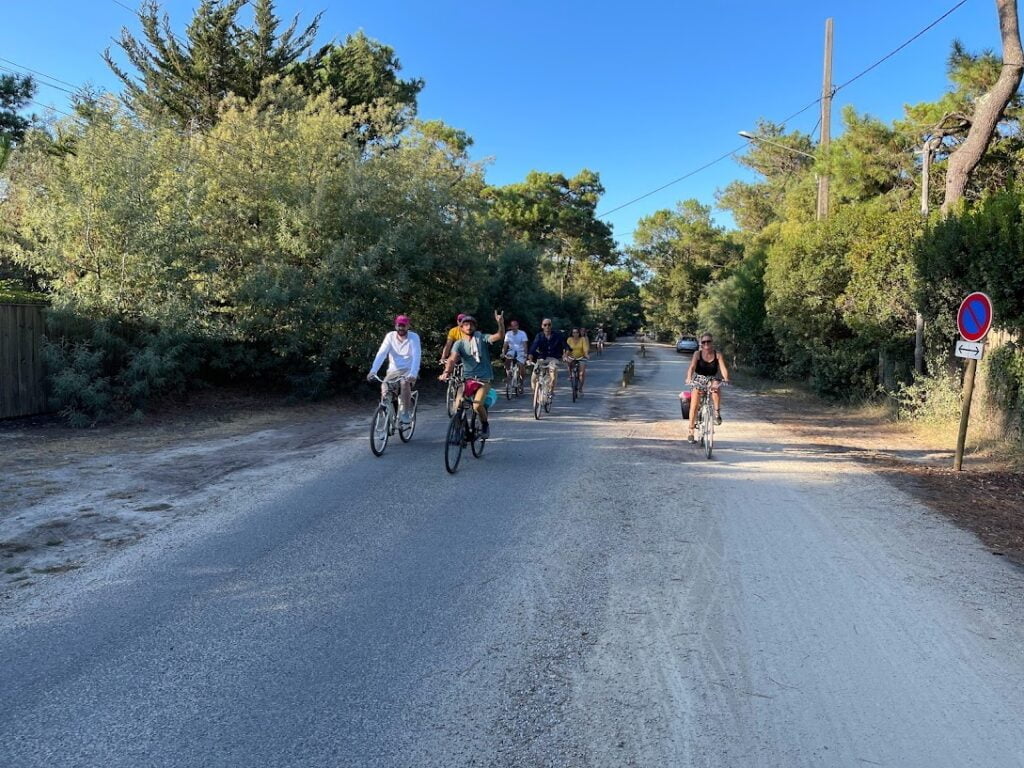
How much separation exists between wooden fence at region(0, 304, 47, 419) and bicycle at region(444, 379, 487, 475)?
767 cm

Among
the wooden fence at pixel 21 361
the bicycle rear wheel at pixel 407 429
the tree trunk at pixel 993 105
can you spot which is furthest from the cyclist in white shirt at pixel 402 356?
the tree trunk at pixel 993 105

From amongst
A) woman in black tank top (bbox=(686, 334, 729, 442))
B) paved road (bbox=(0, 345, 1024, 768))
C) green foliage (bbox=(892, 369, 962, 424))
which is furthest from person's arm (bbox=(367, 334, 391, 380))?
green foliage (bbox=(892, 369, 962, 424))

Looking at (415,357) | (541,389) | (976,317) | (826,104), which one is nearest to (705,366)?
(976,317)

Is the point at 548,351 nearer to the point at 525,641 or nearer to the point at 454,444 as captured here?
the point at 454,444

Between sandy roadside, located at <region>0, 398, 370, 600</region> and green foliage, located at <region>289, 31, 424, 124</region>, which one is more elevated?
green foliage, located at <region>289, 31, 424, 124</region>

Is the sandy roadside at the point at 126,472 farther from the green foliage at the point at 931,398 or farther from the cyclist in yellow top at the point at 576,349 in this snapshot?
the green foliage at the point at 931,398

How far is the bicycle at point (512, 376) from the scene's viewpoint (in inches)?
647

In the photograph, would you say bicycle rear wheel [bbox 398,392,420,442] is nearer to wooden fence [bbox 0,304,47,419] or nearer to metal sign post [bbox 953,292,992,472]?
wooden fence [bbox 0,304,47,419]

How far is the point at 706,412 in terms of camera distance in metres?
9.78

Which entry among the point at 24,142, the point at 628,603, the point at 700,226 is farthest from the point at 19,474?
the point at 700,226

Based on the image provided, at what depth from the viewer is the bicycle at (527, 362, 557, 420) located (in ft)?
45.0

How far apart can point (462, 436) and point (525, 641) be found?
4744mm

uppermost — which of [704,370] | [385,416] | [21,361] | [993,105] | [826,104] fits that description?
[826,104]

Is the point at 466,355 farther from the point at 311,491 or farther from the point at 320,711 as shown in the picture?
the point at 320,711
